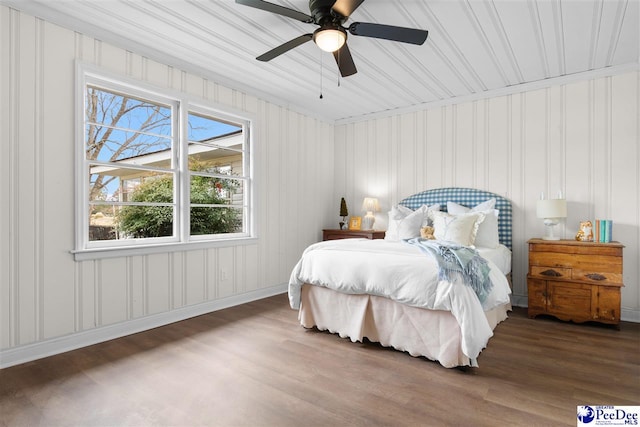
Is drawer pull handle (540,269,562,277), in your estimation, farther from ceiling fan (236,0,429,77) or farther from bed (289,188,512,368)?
ceiling fan (236,0,429,77)

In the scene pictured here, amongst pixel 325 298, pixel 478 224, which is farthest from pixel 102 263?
pixel 478 224

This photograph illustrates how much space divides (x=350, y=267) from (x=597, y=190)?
2.93 m

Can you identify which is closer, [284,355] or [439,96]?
[284,355]

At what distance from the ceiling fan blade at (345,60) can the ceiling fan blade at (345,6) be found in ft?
0.85

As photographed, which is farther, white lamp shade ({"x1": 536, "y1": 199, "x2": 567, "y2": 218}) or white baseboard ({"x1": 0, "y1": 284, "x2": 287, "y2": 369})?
white lamp shade ({"x1": 536, "y1": 199, "x2": 567, "y2": 218})

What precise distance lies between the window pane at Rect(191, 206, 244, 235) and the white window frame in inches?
2.7

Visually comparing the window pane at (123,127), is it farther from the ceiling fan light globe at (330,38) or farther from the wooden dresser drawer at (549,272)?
the wooden dresser drawer at (549,272)

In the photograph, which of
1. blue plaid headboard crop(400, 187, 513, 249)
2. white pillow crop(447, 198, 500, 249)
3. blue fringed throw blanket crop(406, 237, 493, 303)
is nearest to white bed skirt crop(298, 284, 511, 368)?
blue fringed throw blanket crop(406, 237, 493, 303)

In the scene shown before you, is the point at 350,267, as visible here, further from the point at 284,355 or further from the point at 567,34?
the point at 567,34

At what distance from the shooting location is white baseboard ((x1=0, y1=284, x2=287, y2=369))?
2492 mm

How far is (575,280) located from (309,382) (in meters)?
2.87

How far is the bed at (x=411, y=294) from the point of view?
2.36 meters

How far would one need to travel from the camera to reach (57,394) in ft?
6.79

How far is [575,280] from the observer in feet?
11.0
